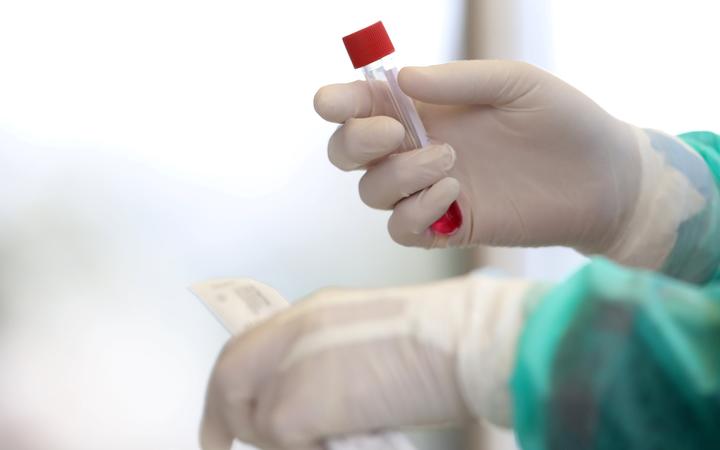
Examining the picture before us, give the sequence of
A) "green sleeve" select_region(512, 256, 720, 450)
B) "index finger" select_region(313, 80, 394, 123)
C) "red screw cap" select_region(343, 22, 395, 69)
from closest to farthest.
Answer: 1. "green sleeve" select_region(512, 256, 720, 450)
2. "red screw cap" select_region(343, 22, 395, 69)
3. "index finger" select_region(313, 80, 394, 123)

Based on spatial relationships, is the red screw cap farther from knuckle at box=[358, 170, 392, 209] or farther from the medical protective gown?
the medical protective gown

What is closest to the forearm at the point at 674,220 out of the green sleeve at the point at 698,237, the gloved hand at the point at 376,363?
the green sleeve at the point at 698,237

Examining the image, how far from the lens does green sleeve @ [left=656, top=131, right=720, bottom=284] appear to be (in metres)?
0.91

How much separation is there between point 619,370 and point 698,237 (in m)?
0.51

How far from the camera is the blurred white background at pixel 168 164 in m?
0.93

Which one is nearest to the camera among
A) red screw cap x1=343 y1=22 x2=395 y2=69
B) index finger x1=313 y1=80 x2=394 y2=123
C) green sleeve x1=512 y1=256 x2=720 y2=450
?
green sleeve x1=512 y1=256 x2=720 y2=450

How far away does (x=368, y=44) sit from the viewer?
0.74 metres

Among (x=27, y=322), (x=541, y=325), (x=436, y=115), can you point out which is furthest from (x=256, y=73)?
(x=541, y=325)

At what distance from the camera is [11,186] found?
36.1 inches

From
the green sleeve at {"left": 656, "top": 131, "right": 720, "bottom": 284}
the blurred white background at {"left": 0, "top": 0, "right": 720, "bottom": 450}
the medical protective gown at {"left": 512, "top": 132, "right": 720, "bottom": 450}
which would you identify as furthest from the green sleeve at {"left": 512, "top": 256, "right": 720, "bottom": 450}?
the blurred white background at {"left": 0, "top": 0, "right": 720, "bottom": 450}

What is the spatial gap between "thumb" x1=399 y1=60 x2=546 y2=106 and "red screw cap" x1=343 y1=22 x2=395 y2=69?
0.08m

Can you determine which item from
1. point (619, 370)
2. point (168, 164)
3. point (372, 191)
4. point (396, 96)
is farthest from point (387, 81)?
point (619, 370)

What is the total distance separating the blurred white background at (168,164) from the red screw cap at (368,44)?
351 mm

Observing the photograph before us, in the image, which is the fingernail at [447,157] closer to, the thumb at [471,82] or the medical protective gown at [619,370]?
the thumb at [471,82]
